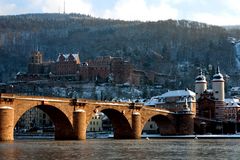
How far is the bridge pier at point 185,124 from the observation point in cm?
12575

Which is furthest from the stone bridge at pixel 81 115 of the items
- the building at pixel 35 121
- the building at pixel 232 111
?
the building at pixel 35 121

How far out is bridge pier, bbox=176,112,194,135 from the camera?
12575 centimetres

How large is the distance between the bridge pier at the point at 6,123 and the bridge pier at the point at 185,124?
59.3 metres

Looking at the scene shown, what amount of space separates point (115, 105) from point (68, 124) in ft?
49.4

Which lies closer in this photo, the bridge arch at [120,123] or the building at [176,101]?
the bridge arch at [120,123]

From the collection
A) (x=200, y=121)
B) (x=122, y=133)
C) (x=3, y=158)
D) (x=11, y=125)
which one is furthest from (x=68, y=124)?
(x=200, y=121)

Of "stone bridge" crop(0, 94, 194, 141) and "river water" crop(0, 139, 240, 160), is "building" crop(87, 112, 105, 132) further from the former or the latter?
"river water" crop(0, 139, 240, 160)

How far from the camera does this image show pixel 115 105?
327 ft

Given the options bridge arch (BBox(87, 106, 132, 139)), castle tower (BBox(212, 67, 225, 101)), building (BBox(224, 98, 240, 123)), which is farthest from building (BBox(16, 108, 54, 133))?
bridge arch (BBox(87, 106, 132, 139))

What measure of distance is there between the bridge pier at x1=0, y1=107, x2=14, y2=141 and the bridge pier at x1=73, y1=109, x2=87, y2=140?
15.3 m

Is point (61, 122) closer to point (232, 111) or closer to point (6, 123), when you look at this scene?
point (6, 123)

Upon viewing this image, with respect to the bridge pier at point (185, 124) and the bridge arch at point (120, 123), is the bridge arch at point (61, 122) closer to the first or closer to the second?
the bridge arch at point (120, 123)

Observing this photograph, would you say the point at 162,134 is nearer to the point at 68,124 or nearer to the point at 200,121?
the point at 200,121

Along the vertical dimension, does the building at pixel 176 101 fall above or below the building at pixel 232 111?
above
